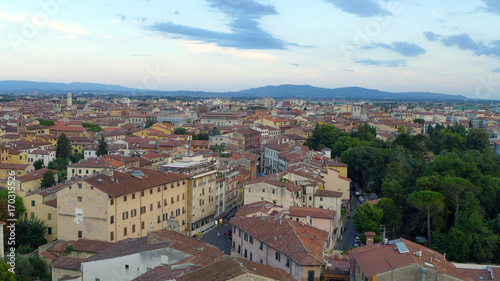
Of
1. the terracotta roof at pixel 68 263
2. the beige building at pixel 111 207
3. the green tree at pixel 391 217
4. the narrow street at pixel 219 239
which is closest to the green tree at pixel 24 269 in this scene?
the terracotta roof at pixel 68 263

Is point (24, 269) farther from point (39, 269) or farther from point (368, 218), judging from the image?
point (368, 218)

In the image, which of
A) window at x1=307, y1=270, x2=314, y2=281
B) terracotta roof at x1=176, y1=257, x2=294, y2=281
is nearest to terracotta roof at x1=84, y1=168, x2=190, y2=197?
window at x1=307, y1=270, x2=314, y2=281

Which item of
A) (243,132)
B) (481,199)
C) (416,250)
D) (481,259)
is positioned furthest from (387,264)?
(243,132)

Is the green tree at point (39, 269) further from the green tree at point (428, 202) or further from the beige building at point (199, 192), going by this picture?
the green tree at point (428, 202)

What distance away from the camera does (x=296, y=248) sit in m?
19.2

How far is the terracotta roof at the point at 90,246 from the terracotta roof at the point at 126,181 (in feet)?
10.6

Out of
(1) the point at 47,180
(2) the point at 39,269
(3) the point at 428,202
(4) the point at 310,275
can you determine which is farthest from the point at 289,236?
(1) the point at 47,180

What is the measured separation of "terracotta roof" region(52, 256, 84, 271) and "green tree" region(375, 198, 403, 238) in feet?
55.4

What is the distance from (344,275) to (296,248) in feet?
6.98

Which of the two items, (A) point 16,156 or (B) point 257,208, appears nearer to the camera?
(B) point 257,208

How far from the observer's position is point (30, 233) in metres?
26.3

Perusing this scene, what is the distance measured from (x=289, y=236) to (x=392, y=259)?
15.9 feet

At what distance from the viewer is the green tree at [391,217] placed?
2758cm

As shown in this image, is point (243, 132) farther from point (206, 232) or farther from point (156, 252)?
point (156, 252)
